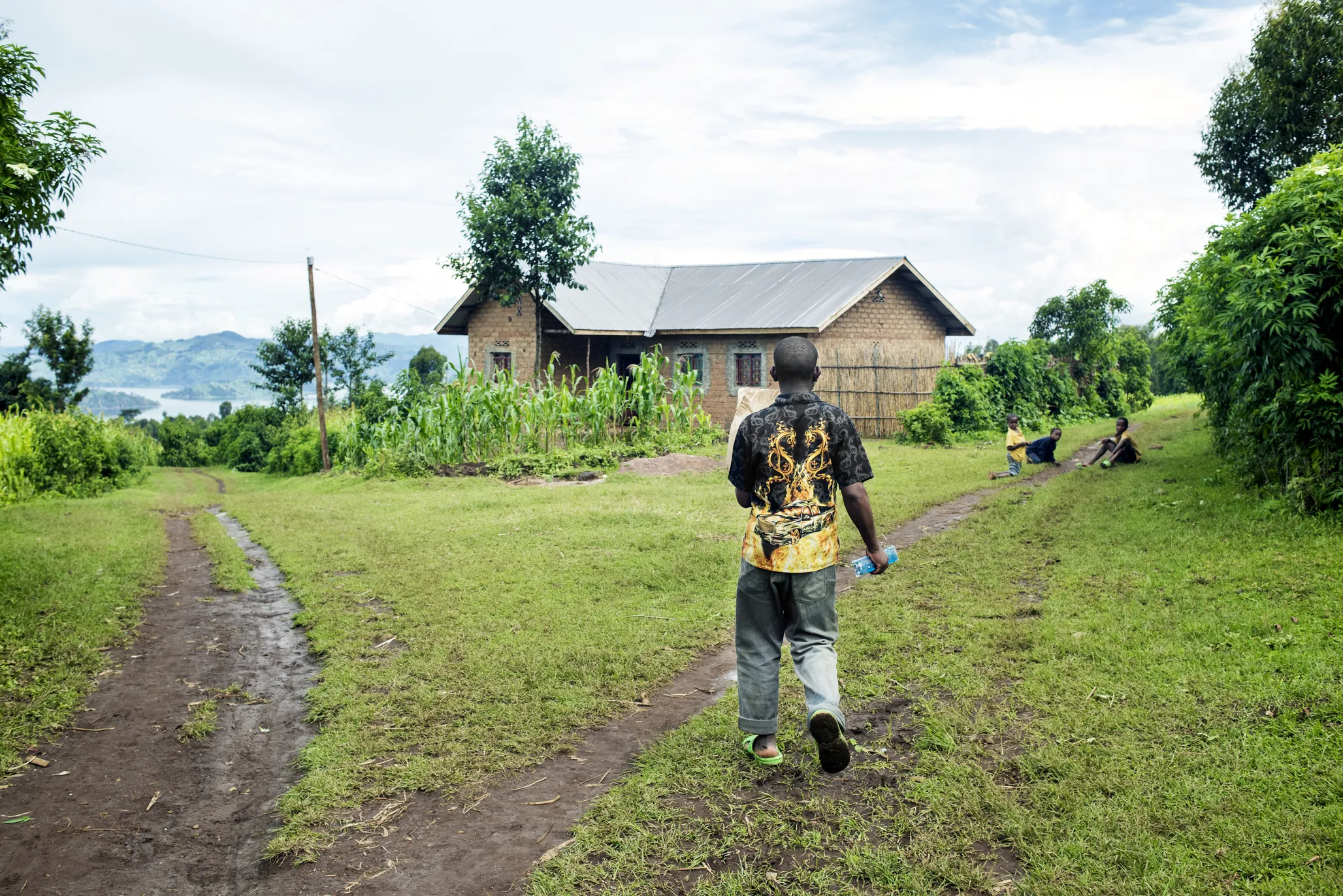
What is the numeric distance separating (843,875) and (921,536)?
7126 mm

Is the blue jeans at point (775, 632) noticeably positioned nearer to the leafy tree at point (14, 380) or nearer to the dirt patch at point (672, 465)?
the dirt patch at point (672, 465)

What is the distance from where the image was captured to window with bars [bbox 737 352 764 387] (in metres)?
26.5

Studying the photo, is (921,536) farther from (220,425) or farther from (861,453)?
(220,425)

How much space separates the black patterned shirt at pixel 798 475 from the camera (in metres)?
4.37

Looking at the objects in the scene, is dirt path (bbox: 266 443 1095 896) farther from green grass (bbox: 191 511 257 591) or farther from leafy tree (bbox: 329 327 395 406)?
leafy tree (bbox: 329 327 395 406)

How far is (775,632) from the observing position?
14.8ft

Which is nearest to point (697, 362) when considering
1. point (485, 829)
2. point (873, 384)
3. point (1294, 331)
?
point (873, 384)

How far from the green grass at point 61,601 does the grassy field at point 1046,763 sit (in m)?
4.03

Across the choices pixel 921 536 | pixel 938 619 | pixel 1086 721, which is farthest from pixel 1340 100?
pixel 1086 721

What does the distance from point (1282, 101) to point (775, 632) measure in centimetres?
2564

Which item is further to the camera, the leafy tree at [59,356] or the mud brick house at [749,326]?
the leafy tree at [59,356]

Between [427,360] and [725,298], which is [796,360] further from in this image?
[427,360]

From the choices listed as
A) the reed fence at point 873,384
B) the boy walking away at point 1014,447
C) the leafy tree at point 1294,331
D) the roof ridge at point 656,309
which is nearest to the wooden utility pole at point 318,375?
the roof ridge at point 656,309

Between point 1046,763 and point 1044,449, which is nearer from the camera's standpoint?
point 1046,763
